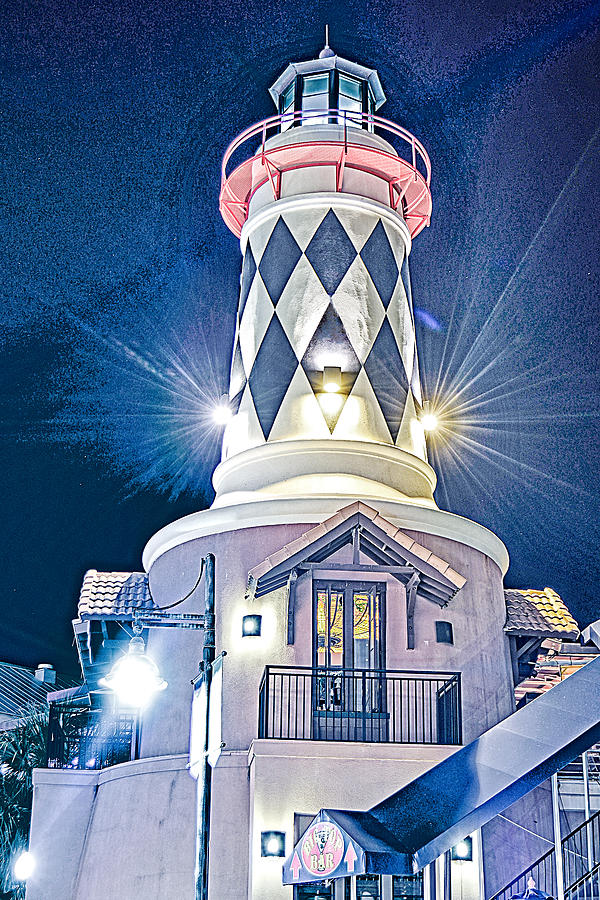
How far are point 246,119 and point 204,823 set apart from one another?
23456 mm

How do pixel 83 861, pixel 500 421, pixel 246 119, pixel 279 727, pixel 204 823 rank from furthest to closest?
pixel 500 421 < pixel 246 119 < pixel 83 861 < pixel 279 727 < pixel 204 823

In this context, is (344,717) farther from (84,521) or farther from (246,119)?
(84,521)

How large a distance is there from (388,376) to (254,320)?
137 inches

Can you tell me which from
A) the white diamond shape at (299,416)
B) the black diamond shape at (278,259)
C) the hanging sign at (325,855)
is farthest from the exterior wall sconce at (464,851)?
the black diamond shape at (278,259)

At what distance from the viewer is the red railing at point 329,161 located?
91.4ft

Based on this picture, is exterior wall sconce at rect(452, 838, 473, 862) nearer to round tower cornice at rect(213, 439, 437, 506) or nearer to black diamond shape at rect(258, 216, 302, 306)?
round tower cornice at rect(213, 439, 437, 506)

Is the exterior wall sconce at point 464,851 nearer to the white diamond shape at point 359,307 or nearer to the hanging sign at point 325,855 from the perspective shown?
the hanging sign at point 325,855

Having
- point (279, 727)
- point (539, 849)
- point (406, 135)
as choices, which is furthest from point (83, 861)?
point (406, 135)

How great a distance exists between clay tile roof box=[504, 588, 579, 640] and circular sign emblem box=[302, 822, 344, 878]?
8.99 m

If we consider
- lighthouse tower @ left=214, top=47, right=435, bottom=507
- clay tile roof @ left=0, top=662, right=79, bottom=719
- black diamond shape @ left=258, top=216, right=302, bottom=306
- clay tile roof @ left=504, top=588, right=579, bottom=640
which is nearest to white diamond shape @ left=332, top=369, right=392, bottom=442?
lighthouse tower @ left=214, top=47, right=435, bottom=507

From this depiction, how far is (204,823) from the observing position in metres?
13.0

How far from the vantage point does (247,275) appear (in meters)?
28.7

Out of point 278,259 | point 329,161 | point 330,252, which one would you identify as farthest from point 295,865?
point 329,161

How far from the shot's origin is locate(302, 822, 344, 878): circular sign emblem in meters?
15.2
